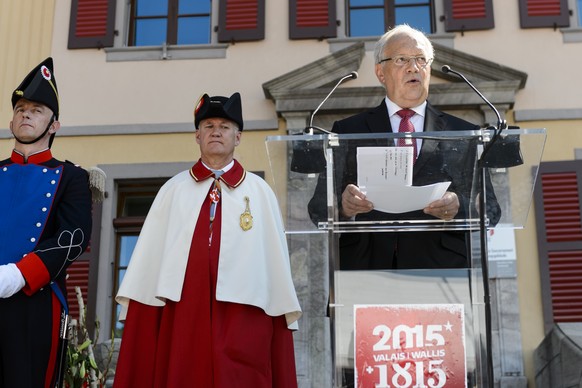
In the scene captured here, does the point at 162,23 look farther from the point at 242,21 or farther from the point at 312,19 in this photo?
the point at 312,19

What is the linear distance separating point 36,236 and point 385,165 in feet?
5.34

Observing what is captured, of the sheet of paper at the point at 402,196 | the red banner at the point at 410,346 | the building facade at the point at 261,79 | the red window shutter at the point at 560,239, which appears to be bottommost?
the red banner at the point at 410,346

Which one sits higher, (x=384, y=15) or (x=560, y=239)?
(x=384, y=15)

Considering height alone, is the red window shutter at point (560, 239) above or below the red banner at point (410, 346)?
above

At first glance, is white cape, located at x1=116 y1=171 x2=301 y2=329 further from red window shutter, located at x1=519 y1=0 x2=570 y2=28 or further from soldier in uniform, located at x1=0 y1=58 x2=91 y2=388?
red window shutter, located at x1=519 y1=0 x2=570 y2=28

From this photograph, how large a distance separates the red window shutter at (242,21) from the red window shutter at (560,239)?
3.19 metres

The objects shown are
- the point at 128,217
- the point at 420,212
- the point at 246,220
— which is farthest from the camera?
the point at 128,217

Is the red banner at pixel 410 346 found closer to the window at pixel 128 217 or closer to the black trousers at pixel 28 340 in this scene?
the black trousers at pixel 28 340

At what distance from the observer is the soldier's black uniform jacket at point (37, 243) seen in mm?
3613

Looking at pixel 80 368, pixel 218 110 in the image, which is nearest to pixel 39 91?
pixel 218 110

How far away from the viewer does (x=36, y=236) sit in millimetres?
3773

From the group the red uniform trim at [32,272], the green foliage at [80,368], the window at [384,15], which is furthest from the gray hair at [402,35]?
the window at [384,15]

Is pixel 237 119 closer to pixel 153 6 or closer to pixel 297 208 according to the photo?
pixel 297 208

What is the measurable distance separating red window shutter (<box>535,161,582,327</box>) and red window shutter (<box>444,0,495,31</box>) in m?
1.61
